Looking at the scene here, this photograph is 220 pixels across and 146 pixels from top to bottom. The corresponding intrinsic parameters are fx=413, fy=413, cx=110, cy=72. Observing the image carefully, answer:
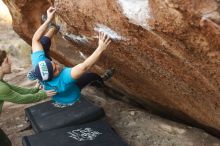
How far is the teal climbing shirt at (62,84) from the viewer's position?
187 inches

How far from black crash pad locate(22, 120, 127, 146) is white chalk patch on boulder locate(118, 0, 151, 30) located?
1.46 metres

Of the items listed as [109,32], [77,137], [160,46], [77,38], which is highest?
[160,46]

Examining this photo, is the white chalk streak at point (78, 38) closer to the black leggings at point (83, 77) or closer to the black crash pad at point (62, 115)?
the black leggings at point (83, 77)

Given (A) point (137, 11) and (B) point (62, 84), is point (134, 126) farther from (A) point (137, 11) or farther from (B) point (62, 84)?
(A) point (137, 11)

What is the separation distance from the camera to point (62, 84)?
4.80m

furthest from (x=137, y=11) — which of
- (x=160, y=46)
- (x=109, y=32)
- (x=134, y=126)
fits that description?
(x=134, y=126)

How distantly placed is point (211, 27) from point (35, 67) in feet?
7.32

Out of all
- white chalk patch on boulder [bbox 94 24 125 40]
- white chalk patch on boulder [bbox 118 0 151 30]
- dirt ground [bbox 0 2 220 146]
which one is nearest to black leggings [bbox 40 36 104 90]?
dirt ground [bbox 0 2 220 146]

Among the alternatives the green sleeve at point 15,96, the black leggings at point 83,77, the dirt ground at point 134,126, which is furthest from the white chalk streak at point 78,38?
the dirt ground at point 134,126

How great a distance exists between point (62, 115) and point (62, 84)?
1.76ft

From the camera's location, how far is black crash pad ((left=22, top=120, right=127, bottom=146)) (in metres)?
4.52

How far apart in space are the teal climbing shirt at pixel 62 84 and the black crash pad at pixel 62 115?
0.57 feet

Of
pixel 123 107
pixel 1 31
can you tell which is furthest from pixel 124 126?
pixel 1 31

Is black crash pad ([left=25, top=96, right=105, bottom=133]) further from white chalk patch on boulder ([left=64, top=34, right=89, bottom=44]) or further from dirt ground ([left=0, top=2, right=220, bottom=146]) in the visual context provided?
white chalk patch on boulder ([left=64, top=34, right=89, bottom=44])
